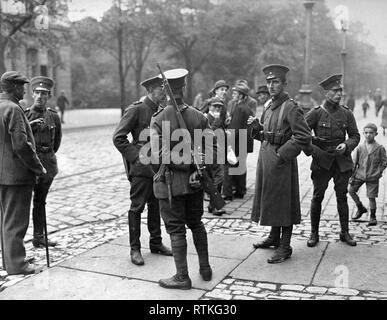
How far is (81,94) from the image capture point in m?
45.8

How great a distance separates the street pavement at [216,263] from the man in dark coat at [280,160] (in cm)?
45

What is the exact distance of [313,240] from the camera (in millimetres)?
6086

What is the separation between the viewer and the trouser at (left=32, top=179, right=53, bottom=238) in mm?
6055

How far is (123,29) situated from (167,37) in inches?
118

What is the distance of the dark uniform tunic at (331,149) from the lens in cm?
602

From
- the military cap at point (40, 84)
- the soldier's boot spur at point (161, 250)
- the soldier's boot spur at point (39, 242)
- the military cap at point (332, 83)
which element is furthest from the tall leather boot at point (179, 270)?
the military cap at point (332, 83)

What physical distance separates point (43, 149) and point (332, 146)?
346 centimetres

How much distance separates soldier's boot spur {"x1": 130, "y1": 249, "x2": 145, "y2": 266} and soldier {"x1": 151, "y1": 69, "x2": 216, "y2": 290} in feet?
2.22

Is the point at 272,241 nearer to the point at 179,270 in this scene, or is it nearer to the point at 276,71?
the point at 179,270

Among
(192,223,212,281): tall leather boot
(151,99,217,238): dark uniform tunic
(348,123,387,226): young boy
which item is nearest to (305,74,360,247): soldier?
(348,123,387,226): young boy

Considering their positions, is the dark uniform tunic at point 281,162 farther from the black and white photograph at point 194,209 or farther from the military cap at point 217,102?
the military cap at point 217,102

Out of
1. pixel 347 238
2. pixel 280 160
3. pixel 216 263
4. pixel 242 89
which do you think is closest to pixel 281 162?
pixel 280 160

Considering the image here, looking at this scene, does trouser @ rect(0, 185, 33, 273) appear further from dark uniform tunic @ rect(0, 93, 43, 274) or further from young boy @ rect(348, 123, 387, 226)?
young boy @ rect(348, 123, 387, 226)

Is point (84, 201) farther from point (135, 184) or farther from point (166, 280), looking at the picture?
point (166, 280)
